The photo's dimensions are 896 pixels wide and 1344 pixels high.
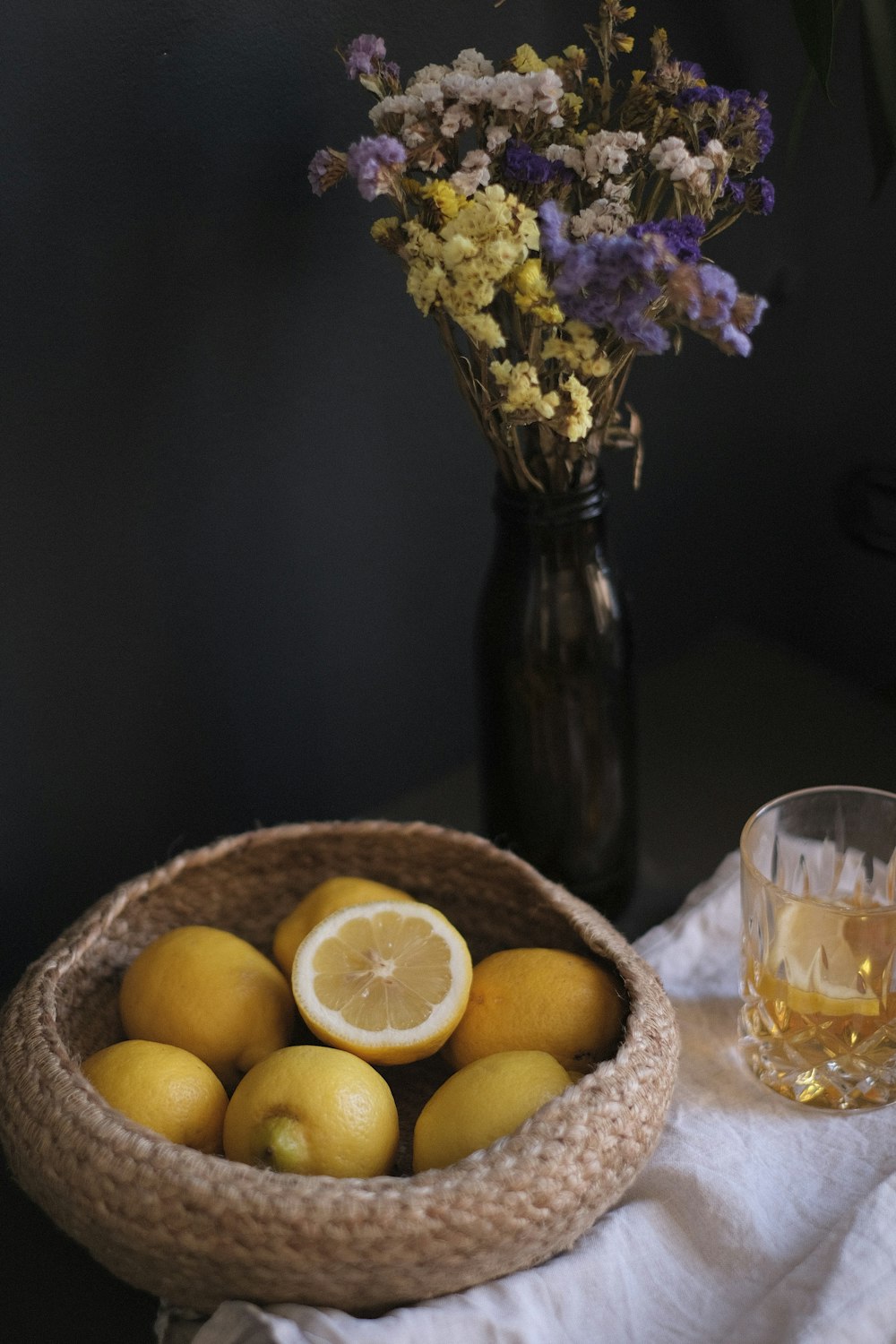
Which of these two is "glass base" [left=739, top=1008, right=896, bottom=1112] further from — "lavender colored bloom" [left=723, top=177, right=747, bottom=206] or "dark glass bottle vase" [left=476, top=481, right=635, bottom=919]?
"lavender colored bloom" [left=723, top=177, right=747, bottom=206]

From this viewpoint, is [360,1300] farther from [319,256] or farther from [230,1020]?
[319,256]

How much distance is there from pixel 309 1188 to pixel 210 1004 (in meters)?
0.18

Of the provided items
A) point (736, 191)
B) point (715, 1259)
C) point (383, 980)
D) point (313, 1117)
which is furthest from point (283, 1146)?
point (736, 191)

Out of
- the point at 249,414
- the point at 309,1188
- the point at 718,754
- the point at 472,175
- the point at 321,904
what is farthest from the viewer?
the point at 718,754

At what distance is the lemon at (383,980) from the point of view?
28.6 inches

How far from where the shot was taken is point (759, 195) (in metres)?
0.76

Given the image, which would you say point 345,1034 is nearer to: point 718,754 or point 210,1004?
Result: point 210,1004

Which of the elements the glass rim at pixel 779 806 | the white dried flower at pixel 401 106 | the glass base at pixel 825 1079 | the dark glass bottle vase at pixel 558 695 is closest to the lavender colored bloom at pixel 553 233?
the white dried flower at pixel 401 106

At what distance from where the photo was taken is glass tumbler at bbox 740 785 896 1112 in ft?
2.45

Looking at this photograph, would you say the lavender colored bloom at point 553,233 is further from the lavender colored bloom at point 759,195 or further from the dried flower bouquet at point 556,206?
the lavender colored bloom at point 759,195

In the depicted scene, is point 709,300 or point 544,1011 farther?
point 544,1011

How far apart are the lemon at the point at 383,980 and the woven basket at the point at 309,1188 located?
8cm

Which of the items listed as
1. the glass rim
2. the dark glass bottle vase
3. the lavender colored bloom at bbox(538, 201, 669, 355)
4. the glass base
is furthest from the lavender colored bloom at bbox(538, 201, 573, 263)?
the glass base

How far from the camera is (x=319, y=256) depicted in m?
0.91
